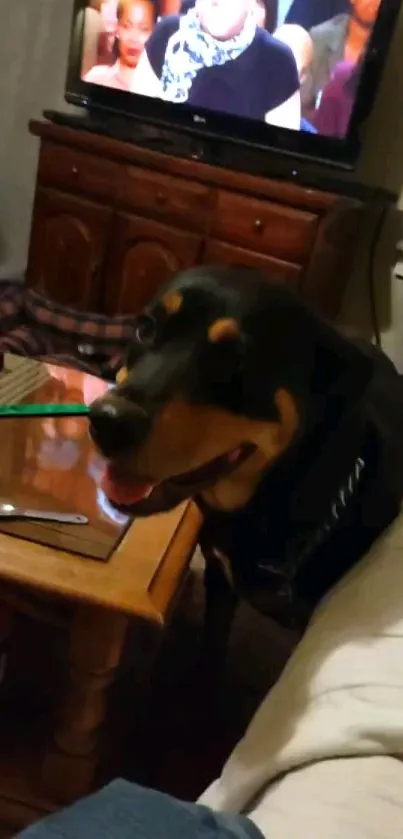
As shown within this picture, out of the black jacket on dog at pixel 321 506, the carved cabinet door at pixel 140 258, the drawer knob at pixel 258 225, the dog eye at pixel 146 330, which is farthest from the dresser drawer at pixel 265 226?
the dog eye at pixel 146 330

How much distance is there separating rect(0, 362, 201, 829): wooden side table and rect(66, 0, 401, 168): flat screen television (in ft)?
4.72

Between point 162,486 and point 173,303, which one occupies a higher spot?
point 173,303

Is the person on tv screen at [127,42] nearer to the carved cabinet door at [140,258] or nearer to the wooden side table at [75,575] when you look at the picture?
the carved cabinet door at [140,258]

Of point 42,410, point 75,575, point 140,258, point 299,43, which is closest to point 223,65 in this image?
point 299,43

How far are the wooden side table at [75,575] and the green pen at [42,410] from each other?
16 mm

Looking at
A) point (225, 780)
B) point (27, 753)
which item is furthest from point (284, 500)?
point (27, 753)

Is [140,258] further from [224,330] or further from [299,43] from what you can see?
[224,330]

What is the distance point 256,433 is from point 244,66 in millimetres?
1664

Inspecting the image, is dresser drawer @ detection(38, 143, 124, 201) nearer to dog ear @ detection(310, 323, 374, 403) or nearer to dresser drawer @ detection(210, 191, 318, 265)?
dresser drawer @ detection(210, 191, 318, 265)

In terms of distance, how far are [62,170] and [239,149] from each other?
1.70 feet

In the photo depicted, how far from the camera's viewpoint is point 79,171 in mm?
2463

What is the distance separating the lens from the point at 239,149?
256 centimetres

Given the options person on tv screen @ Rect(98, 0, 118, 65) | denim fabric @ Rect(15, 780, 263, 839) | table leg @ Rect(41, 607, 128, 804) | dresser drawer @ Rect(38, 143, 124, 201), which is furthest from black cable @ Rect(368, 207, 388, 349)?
denim fabric @ Rect(15, 780, 263, 839)

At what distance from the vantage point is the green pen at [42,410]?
4.08ft
